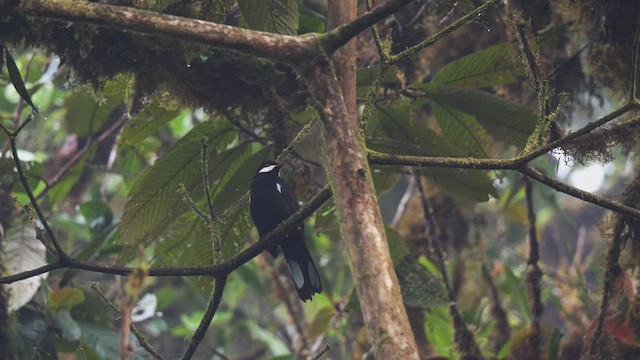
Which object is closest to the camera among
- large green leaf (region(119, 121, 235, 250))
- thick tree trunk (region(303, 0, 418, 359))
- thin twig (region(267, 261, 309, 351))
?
thick tree trunk (region(303, 0, 418, 359))

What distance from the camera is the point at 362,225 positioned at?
5.85 feet

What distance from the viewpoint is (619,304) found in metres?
3.45

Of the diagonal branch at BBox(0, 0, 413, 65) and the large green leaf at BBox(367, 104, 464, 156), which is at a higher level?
the large green leaf at BBox(367, 104, 464, 156)

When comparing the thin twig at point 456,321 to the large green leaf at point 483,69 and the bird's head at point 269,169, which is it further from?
the bird's head at point 269,169

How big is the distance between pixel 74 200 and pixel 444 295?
9.01ft

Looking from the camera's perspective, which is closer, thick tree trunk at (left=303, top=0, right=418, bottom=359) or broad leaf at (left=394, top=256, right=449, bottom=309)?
thick tree trunk at (left=303, top=0, right=418, bottom=359)

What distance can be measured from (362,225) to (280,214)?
5.91 ft

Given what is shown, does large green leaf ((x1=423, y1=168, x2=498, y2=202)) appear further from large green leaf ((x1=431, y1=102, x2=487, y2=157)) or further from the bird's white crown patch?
the bird's white crown patch

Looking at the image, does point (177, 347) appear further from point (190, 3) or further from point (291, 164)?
point (190, 3)

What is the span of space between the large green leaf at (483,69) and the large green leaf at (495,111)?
0.13 meters

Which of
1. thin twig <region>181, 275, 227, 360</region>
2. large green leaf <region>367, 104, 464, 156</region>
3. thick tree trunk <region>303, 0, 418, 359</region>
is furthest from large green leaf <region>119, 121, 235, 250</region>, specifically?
thick tree trunk <region>303, 0, 418, 359</region>

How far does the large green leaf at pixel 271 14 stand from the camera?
2713mm

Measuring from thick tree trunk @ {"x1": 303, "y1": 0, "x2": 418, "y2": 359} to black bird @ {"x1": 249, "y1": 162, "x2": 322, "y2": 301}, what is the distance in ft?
4.51

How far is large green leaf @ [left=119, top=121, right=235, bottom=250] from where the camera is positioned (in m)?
3.27
